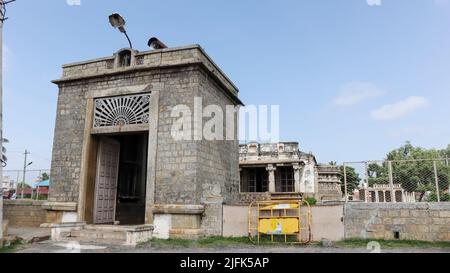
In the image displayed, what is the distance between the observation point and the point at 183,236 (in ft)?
28.9

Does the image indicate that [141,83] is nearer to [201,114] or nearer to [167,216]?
[201,114]

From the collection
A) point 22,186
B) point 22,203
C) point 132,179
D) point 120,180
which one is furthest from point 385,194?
point 22,186

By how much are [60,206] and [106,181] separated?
5.07ft

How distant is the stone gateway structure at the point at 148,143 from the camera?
362 inches

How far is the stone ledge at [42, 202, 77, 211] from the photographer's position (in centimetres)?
1023

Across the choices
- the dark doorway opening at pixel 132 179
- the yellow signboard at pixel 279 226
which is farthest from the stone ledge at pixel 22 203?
the yellow signboard at pixel 279 226

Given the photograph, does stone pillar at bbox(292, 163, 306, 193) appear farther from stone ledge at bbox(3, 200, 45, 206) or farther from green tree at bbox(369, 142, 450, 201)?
stone ledge at bbox(3, 200, 45, 206)

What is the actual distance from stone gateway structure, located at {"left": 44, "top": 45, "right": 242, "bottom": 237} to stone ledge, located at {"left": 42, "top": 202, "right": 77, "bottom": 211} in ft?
0.10

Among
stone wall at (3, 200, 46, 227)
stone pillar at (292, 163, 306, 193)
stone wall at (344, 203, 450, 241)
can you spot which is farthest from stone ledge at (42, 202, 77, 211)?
stone pillar at (292, 163, 306, 193)

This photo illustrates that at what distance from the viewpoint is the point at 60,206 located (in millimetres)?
10398

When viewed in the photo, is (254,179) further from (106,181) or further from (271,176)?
(106,181)

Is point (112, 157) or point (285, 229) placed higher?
point (112, 157)
